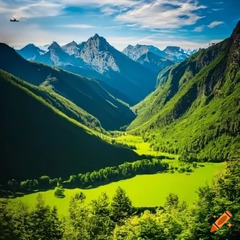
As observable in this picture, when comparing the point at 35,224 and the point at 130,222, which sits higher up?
the point at 130,222

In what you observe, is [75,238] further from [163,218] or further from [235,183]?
[235,183]

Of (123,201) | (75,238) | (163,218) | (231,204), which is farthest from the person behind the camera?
(123,201)

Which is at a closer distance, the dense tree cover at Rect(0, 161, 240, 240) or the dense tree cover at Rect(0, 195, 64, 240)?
the dense tree cover at Rect(0, 161, 240, 240)

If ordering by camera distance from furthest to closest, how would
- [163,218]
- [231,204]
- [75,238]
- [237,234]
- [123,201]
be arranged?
[123,201]
[75,238]
[163,218]
[231,204]
[237,234]

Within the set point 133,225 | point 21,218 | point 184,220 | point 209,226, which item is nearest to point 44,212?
point 21,218

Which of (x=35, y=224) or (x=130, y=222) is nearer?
→ (x=35, y=224)

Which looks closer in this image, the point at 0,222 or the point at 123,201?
the point at 0,222

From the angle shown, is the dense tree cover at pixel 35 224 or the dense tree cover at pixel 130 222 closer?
the dense tree cover at pixel 130 222

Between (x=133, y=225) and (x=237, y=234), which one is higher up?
(x=237, y=234)
